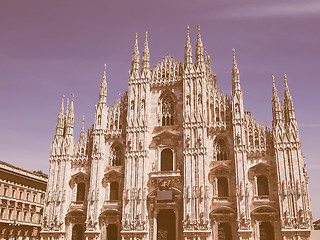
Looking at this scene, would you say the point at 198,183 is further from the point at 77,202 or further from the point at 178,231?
the point at 77,202

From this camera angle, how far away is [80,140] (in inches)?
1826

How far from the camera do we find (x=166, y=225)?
40531mm

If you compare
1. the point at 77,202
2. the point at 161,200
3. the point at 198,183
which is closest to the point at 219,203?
the point at 198,183

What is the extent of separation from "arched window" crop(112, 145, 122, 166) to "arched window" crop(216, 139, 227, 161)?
11805 millimetres

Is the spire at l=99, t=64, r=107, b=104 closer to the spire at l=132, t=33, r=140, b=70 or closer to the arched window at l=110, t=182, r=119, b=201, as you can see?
the spire at l=132, t=33, r=140, b=70

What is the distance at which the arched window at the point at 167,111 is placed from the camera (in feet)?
147

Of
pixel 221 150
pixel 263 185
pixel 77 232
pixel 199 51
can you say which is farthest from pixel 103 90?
pixel 263 185

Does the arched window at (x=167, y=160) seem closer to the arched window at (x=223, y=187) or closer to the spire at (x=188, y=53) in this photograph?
the arched window at (x=223, y=187)

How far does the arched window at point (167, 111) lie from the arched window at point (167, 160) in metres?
3.49

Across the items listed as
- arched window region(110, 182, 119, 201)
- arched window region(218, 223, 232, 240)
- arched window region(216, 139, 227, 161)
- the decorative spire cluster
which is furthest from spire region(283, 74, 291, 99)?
arched window region(110, 182, 119, 201)

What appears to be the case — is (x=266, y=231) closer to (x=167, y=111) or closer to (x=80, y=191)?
(x=167, y=111)

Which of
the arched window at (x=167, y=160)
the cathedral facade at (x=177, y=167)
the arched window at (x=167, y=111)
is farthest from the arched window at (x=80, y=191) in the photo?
the arched window at (x=167, y=111)

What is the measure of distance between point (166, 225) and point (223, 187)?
7465 mm

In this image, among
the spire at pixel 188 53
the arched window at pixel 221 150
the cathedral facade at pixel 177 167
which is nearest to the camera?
the cathedral facade at pixel 177 167
